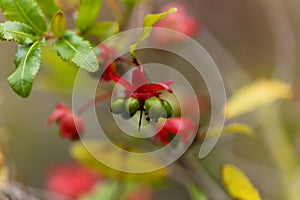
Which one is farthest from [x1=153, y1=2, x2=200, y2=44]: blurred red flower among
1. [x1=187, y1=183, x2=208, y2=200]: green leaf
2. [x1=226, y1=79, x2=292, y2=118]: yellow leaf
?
[x1=187, y1=183, x2=208, y2=200]: green leaf

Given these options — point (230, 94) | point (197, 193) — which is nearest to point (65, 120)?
point (197, 193)

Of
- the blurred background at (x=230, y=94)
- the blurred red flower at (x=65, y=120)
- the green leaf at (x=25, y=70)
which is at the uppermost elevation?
the blurred background at (x=230, y=94)

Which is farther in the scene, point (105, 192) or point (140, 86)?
point (105, 192)

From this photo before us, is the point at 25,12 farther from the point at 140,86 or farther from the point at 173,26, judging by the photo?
the point at 173,26

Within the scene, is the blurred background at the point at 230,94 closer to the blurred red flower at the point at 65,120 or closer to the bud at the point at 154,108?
the blurred red flower at the point at 65,120

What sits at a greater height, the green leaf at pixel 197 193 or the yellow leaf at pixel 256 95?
the yellow leaf at pixel 256 95

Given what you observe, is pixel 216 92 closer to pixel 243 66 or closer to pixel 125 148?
pixel 125 148

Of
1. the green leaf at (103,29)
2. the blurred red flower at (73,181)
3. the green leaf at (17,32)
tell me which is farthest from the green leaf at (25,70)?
the blurred red flower at (73,181)
